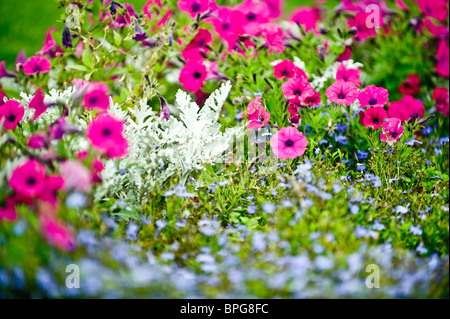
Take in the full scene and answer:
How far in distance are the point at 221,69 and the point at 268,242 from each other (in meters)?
1.44

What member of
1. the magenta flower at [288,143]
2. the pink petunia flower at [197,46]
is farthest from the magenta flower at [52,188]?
the pink petunia flower at [197,46]

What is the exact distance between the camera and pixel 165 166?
2201mm

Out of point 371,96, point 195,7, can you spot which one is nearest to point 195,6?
point 195,7

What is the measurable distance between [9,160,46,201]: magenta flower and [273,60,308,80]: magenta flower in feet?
4.48

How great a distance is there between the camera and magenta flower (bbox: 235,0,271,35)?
9.10 ft

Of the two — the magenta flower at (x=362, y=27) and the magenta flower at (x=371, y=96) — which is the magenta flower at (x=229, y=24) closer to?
the magenta flower at (x=362, y=27)

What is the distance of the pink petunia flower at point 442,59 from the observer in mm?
2891

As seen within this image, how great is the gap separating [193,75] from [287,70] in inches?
22.7

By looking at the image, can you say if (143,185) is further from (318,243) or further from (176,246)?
(318,243)

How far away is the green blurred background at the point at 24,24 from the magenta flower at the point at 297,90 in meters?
2.13

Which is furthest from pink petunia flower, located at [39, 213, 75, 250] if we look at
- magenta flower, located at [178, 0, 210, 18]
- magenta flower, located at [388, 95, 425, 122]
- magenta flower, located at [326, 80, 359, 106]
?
magenta flower, located at [388, 95, 425, 122]

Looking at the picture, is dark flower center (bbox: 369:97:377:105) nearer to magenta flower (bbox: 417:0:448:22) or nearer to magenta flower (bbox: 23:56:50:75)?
magenta flower (bbox: 417:0:448:22)

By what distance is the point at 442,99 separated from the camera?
272cm
